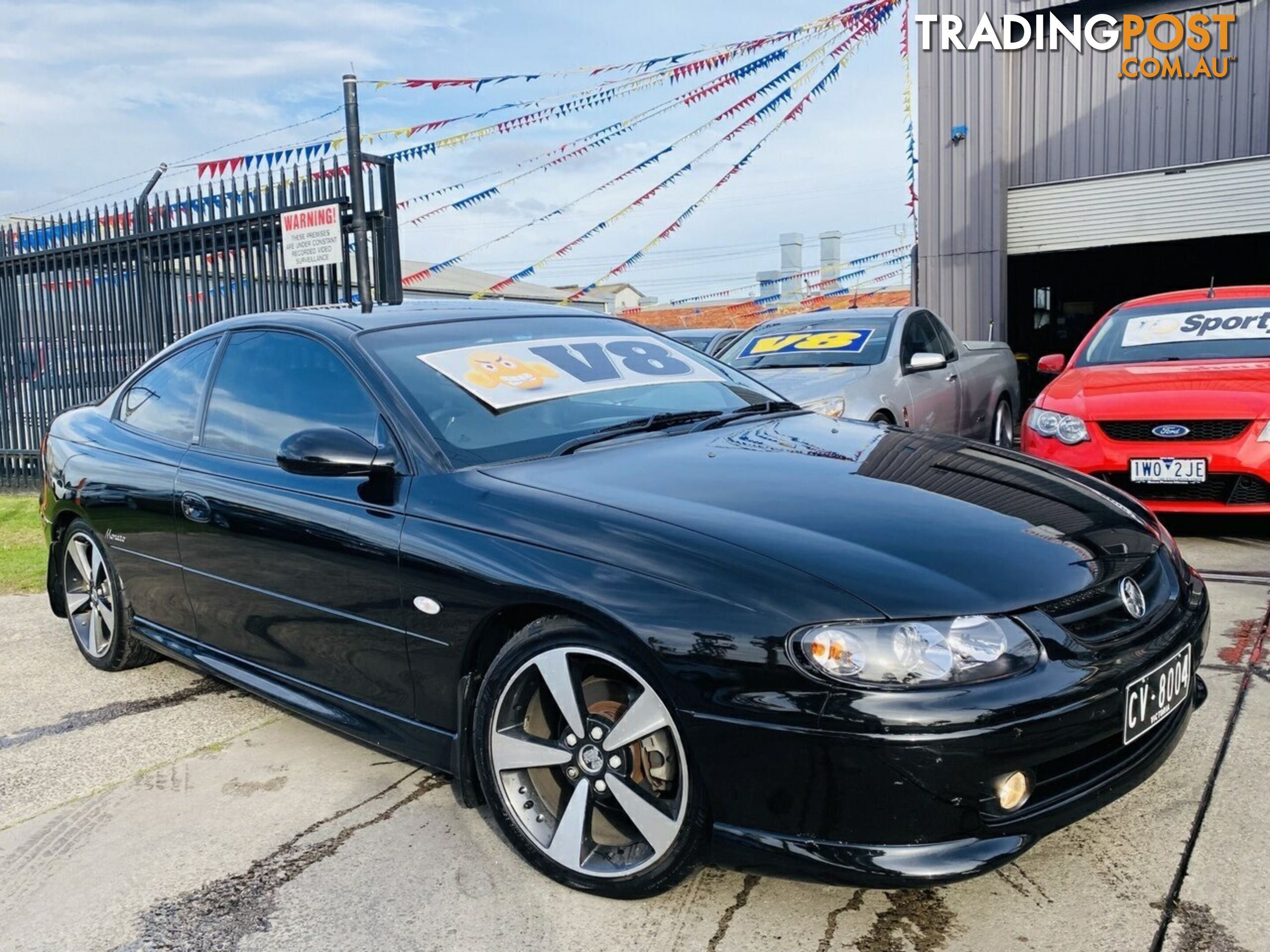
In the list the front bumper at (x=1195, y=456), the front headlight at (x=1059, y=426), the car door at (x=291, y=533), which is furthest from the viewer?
the front headlight at (x=1059, y=426)

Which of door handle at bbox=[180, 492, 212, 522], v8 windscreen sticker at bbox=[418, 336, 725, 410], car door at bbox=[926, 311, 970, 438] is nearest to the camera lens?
v8 windscreen sticker at bbox=[418, 336, 725, 410]

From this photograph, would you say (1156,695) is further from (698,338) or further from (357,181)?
(698,338)

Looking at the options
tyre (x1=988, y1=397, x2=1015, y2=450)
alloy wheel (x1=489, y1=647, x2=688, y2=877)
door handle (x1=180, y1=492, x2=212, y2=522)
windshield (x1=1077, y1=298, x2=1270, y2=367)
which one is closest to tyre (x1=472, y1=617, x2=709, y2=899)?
alloy wheel (x1=489, y1=647, x2=688, y2=877)

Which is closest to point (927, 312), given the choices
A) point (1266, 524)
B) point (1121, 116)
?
point (1266, 524)

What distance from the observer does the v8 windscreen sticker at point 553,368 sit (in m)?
3.23

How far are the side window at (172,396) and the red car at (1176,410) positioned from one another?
14.7 ft

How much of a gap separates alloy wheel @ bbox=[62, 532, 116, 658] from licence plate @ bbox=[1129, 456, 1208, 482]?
4.97 m

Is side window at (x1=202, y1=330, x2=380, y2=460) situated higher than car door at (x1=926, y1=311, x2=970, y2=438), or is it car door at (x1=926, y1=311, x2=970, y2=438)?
side window at (x1=202, y1=330, x2=380, y2=460)

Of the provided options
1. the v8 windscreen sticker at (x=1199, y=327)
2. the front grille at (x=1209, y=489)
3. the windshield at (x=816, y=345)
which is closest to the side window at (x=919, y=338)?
the windshield at (x=816, y=345)

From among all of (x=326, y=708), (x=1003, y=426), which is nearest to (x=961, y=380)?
(x=1003, y=426)

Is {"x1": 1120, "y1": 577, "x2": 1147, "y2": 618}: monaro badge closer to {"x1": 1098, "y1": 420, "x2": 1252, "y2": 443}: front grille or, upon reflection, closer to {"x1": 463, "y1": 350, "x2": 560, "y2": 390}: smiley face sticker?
{"x1": 463, "y1": 350, "x2": 560, "y2": 390}: smiley face sticker

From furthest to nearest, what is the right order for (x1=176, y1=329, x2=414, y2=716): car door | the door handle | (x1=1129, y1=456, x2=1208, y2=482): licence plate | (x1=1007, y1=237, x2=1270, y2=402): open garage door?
(x1=1007, y1=237, x2=1270, y2=402): open garage door
(x1=1129, y1=456, x2=1208, y2=482): licence plate
the door handle
(x1=176, y1=329, x2=414, y2=716): car door

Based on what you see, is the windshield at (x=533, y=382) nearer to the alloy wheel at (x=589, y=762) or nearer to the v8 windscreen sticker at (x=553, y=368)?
the v8 windscreen sticker at (x=553, y=368)

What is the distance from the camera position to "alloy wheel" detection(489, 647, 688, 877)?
7.84 ft
